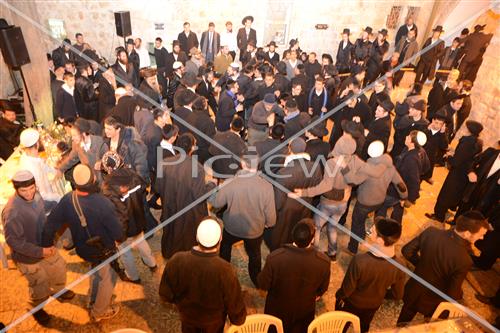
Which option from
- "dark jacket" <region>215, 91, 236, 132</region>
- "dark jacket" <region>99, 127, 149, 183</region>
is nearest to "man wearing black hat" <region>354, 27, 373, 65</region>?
"dark jacket" <region>215, 91, 236, 132</region>

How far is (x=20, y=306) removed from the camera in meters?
4.12

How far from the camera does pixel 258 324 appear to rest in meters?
3.11

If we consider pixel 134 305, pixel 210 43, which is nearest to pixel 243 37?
pixel 210 43

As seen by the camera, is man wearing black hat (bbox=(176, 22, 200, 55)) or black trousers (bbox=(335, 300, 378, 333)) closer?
black trousers (bbox=(335, 300, 378, 333))

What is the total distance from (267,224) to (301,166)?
81 cm

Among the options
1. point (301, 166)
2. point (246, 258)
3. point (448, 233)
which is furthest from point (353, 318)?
point (246, 258)

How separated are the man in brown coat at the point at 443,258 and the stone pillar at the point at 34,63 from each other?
25.2 feet

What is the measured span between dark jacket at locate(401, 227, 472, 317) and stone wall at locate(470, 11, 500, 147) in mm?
5594

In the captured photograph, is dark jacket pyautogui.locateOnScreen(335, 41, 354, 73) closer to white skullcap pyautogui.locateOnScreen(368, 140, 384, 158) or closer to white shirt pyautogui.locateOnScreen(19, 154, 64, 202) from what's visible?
white skullcap pyautogui.locateOnScreen(368, 140, 384, 158)

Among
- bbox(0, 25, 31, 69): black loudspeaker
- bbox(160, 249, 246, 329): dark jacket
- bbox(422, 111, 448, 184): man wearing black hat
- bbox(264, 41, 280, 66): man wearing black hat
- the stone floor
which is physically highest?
bbox(0, 25, 31, 69): black loudspeaker

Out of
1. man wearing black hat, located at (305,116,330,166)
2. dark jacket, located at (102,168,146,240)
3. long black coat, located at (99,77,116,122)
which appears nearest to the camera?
dark jacket, located at (102,168,146,240)

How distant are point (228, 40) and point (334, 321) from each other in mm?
10919

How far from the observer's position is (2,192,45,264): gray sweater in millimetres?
3295

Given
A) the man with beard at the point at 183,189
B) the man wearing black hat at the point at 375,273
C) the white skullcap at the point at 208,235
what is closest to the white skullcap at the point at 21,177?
the man with beard at the point at 183,189
